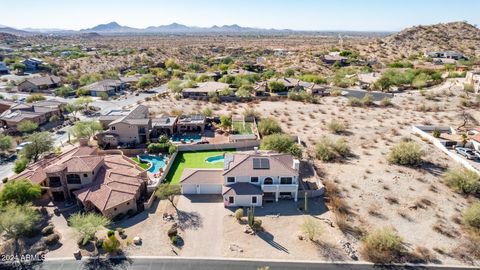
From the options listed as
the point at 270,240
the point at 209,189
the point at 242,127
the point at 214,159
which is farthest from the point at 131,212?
the point at 242,127

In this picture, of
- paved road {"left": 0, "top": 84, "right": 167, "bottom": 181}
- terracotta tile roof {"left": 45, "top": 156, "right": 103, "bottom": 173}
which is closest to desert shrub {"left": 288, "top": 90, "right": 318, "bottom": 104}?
paved road {"left": 0, "top": 84, "right": 167, "bottom": 181}

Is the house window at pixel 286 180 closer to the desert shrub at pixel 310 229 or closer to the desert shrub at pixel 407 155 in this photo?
the desert shrub at pixel 310 229

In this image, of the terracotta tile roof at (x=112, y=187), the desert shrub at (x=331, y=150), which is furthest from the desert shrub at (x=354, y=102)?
the terracotta tile roof at (x=112, y=187)

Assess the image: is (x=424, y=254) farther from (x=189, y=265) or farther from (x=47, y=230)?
(x=47, y=230)

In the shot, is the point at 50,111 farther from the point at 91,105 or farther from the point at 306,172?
the point at 306,172

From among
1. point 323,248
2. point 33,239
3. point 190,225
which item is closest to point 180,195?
point 190,225
